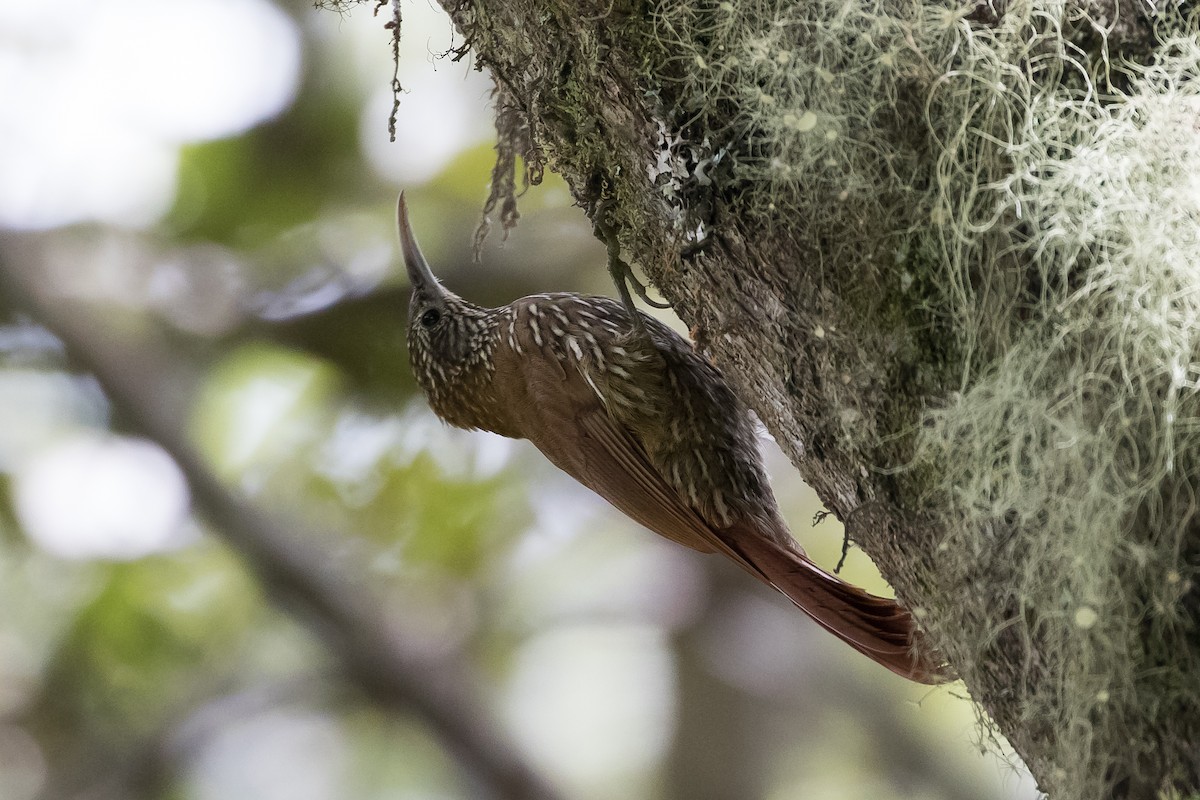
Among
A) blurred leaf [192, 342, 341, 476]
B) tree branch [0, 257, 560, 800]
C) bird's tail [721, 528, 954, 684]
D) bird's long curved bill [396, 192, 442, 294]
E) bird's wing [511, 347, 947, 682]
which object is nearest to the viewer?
bird's tail [721, 528, 954, 684]

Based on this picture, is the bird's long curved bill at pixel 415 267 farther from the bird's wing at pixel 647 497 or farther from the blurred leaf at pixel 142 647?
the blurred leaf at pixel 142 647

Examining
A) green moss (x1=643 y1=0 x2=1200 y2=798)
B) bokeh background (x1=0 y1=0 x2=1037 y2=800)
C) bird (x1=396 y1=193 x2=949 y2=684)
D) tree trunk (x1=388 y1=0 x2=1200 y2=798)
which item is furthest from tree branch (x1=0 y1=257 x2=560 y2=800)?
green moss (x1=643 y1=0 x2=1200 y2=798)

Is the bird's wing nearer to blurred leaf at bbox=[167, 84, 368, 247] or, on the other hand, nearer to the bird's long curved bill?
the bird's long curved bill

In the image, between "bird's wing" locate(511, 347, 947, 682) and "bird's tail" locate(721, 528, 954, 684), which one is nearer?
"bird's tail" locate(721, 528, 954, 684)

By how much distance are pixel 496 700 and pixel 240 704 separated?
1148mm

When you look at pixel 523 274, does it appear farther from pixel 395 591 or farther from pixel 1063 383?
pixel 1063 383

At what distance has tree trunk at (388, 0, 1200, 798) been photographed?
1065mm

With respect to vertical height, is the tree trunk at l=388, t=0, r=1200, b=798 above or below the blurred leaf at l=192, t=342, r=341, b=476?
above

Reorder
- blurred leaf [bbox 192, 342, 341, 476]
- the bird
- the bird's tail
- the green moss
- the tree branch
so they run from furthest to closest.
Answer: blurred leaf [bbox 192, 342, 341, 476]
the tree branch
the bird
the bird's tail
the green moss

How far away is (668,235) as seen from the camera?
5.44 ft

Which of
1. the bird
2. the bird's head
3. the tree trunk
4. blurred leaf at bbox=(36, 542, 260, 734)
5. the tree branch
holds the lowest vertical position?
blurred leaf at bbox=(36, 542, 260, 734)

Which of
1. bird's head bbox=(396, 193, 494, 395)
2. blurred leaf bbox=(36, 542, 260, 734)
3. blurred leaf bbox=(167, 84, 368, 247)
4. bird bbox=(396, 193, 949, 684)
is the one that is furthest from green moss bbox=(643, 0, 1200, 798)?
blurred leaf bbox=(36, 542, 260, 734)

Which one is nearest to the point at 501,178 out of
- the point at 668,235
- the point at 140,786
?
the point at 668,235

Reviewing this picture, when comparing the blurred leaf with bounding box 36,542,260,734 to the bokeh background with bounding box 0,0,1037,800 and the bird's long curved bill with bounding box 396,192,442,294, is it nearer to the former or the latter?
the bokeh background with bounding box 0,0,1037,800
